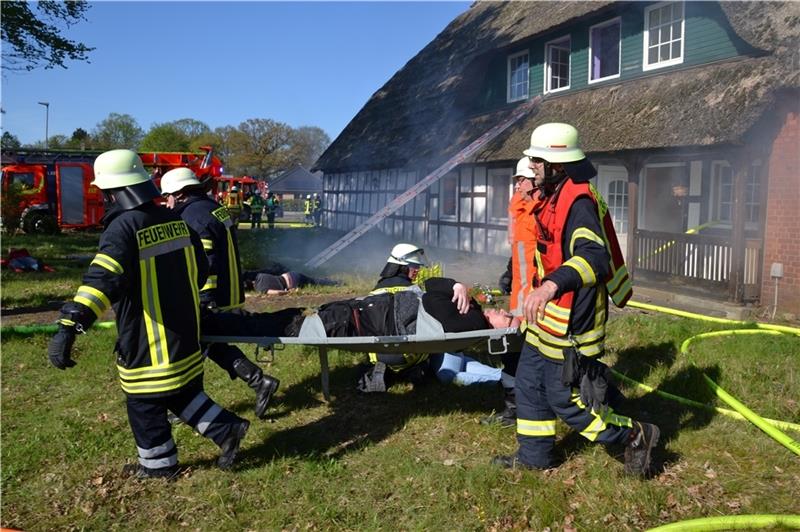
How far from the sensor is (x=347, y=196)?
23.2 metres

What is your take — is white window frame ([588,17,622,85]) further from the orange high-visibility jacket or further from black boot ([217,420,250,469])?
black boot ([217,420,250,469])

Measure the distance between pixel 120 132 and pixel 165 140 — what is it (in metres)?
10.6

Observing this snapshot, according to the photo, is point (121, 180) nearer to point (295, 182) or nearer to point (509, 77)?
point (509, 77)

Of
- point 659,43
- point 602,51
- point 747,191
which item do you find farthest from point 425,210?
point 747,191

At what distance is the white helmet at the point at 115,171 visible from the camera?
12.0 ft

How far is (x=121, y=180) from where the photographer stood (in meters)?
3.67

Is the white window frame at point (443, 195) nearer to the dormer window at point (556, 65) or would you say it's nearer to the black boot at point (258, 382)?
the dormer window at point (556, 65)

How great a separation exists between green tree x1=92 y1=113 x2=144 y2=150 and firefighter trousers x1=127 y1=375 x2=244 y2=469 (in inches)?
2979

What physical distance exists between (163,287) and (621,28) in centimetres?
1196

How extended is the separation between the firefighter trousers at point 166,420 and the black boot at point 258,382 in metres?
0.73

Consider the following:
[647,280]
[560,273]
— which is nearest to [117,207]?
[560,273]

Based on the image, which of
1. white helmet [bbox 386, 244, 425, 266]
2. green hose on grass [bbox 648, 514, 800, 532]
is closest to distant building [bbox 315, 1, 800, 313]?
white helmet [bbox 386, 244, 425, 266]

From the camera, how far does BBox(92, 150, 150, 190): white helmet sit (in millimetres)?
3648

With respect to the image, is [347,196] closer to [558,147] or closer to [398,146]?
[398,146]
